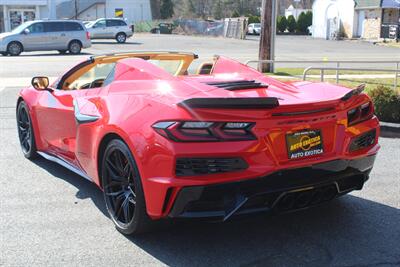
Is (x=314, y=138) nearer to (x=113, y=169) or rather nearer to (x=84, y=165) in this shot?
(x=113, y=169)

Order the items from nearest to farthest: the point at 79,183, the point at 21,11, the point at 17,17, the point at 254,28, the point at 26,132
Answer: the point at 79,183, the point at 26,132, the point at 17,17, the point at 21,11, the point at 254,28

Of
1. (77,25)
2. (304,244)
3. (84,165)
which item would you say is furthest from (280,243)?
(77,25)

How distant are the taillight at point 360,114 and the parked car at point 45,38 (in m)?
24.4

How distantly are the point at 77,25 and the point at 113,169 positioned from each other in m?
25.2

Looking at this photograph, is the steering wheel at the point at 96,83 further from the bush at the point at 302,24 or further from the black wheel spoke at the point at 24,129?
the bush at the point at 302,24

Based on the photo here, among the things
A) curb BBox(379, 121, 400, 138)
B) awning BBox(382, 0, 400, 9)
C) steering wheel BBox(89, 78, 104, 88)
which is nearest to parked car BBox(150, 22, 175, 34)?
awning BBox(382, 0, 400, 9)

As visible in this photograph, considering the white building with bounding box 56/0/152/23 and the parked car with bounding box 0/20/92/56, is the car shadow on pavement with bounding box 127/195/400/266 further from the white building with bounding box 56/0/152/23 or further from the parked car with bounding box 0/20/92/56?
the white building with bounding box 56/0/152/23

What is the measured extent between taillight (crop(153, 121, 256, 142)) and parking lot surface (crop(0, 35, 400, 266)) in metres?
0.60

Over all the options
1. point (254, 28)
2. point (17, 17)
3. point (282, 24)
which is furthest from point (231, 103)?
point (282, 24)

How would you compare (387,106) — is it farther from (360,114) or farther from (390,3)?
(390,3)

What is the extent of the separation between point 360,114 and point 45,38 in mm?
25061

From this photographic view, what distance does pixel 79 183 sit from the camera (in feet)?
18.9

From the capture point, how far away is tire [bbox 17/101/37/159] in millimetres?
6379

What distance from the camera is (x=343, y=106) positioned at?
4066 mm
